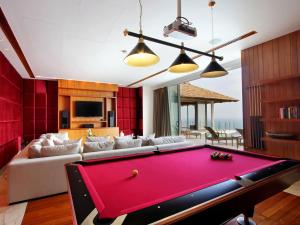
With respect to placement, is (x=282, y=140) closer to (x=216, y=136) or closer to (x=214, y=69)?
(x=214, y=69)

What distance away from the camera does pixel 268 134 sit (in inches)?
139

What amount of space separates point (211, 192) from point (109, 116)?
7139 mm

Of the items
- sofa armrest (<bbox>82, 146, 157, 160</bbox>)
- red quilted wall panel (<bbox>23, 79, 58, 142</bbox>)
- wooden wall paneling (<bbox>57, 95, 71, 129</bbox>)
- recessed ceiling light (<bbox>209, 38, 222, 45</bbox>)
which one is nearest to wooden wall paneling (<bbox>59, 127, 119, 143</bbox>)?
wooden wall paneling (<bbox>57, 95, 71, 129</bbox>)

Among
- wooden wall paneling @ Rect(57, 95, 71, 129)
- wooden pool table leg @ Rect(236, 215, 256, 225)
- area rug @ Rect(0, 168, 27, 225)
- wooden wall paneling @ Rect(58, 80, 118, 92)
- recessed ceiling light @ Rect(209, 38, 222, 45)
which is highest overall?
recessed ceiling light @ Rect(209, 38, 222, 45)

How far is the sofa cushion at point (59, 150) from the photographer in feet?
9.73

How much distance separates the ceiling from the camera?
2.43m

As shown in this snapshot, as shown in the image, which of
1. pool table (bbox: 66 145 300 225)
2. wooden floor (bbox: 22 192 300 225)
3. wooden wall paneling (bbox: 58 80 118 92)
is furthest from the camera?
wooden wall paneling (bbox: 58 80 118 92)

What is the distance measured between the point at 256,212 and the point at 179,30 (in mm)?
2463

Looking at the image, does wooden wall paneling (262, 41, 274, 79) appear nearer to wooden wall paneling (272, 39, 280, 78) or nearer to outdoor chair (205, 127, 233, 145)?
wooden wall paneling (272, 39, 280, 78)

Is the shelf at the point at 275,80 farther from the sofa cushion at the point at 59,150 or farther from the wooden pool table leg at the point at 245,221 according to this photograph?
the sofa cushion at the point at 59,150

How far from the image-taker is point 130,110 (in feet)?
29.3

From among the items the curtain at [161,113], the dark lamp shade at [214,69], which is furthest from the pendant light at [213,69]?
the curtain at [161,113]

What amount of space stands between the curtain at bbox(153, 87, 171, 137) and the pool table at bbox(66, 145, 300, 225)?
18.0 ft

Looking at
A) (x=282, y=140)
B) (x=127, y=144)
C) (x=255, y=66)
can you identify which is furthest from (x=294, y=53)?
(x=127, y=144)
